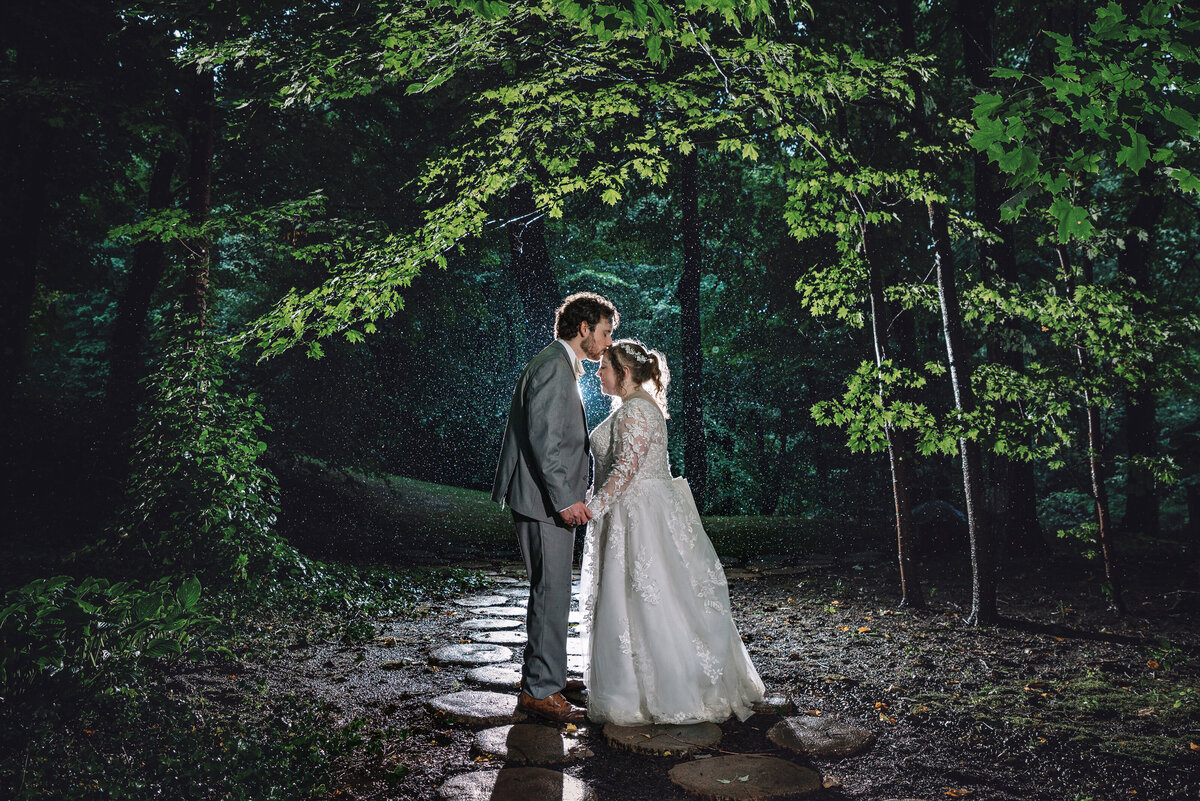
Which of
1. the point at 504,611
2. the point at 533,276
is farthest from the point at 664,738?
the point at 533,276

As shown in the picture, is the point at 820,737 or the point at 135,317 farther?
the point at 135,317

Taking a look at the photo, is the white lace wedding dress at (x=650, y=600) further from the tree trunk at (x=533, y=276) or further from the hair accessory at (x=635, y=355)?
the tree trunk at (x=533, y=276)

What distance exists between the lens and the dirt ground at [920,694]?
3365 millimetres

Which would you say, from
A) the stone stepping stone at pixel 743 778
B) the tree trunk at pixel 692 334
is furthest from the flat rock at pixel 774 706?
the tree trunk at pixel 692 334

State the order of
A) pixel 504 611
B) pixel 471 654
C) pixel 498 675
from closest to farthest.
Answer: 1. pixel 498 675
2. pixel 471 654
3. pixel 504 611

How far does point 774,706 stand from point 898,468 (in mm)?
3686

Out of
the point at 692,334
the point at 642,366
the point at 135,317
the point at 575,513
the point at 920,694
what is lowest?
the point at 920,694

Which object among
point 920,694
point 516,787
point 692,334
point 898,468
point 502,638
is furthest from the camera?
point 692,334

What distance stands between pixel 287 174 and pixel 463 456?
1271 centimetres

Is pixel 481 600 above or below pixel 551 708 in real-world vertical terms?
below

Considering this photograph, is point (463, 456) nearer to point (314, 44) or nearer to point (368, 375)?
point (368, 375)

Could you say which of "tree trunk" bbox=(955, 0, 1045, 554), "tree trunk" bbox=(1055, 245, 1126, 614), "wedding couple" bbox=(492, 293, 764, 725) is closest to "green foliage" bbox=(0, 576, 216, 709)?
"wedding couple" bbox=(492, 293, 764, 725)

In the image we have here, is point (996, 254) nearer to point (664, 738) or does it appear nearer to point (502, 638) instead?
point (502, 638)

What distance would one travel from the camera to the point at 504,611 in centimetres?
748
